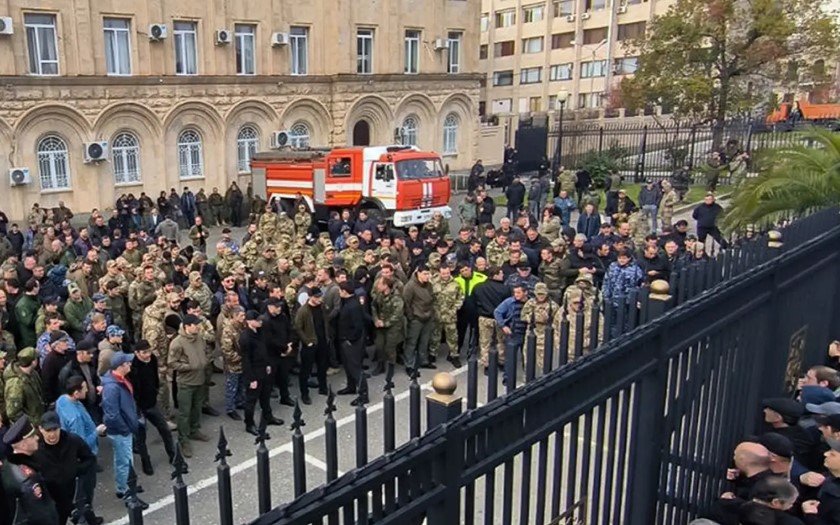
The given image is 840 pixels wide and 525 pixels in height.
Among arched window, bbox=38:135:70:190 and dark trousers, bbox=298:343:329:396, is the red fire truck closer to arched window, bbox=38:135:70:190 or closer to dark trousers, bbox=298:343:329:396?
arched window, bbox=38:135:70:190

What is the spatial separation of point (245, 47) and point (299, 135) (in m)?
4.34

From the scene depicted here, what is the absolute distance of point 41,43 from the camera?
2345cm

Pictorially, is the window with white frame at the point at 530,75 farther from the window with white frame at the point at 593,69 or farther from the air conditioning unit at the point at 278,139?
the air conditioning unit at the point at 278,139

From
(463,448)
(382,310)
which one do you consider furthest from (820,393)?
(382,310)

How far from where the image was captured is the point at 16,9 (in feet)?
74.4

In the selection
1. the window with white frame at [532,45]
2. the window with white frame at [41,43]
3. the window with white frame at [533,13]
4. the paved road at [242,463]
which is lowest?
the paved road at [242,463]

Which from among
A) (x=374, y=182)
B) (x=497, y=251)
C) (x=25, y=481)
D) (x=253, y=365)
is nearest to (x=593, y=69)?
(x=374, y=182)

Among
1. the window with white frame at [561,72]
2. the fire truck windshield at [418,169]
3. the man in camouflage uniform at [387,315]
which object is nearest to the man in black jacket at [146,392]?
the man in camouflage uniform at [387,315]

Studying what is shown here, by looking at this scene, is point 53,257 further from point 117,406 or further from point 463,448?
point 463,448

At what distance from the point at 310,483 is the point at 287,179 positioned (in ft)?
→ 60.3

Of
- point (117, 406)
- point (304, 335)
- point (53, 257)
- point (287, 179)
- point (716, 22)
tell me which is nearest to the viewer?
point (117, 406)

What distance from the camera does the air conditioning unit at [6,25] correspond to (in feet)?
72.4

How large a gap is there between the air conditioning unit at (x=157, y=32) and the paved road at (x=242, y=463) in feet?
65.3

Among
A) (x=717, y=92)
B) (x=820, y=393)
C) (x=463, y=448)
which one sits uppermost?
(x=717, y=92)
